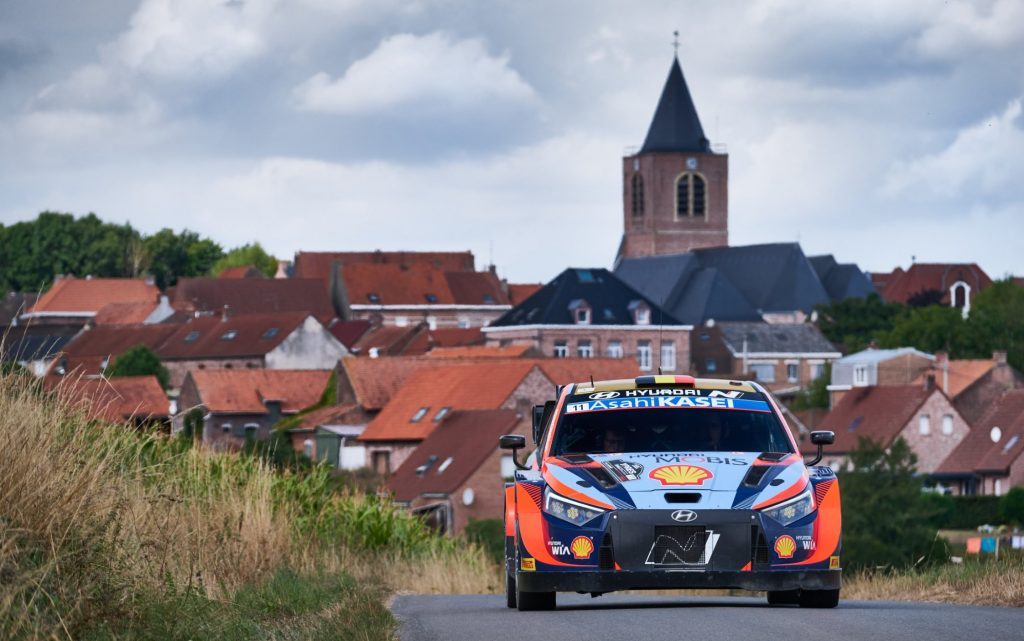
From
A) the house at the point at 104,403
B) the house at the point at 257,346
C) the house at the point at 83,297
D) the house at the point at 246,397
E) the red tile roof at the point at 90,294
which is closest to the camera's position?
Result: the house at the point at 104,403

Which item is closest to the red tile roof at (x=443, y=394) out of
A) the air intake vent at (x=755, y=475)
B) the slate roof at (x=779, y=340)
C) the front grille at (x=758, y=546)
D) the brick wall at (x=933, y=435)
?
the brick wall at (x=933, y=435)

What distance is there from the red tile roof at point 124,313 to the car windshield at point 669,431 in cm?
16536

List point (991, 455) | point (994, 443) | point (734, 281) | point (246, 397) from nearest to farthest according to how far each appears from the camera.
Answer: point (991, 455), point (994, 443), point (246, 397), point (734, 281)

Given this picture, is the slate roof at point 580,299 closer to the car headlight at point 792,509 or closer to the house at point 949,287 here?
the house at point 949,287

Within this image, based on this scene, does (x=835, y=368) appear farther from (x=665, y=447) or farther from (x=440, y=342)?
(x=665, y=447)

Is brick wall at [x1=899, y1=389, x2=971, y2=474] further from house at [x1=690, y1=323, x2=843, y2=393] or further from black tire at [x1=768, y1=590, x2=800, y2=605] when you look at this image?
black tire at [x1=768, y1=590, x2=800, y2=605]

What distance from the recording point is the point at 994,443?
4075 inches

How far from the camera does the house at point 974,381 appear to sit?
4719 inches

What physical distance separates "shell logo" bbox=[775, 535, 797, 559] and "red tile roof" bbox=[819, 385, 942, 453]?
91925mm

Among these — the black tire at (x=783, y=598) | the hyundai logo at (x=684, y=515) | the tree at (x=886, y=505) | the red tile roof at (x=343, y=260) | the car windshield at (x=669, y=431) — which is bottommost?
the tree at (x=886, y=505)

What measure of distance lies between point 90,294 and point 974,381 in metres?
96.5

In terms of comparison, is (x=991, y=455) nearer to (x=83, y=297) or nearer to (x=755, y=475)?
(x=755, y=475)

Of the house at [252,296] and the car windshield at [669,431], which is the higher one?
the house at [252,296]

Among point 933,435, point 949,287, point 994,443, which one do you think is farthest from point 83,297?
point 994,443
